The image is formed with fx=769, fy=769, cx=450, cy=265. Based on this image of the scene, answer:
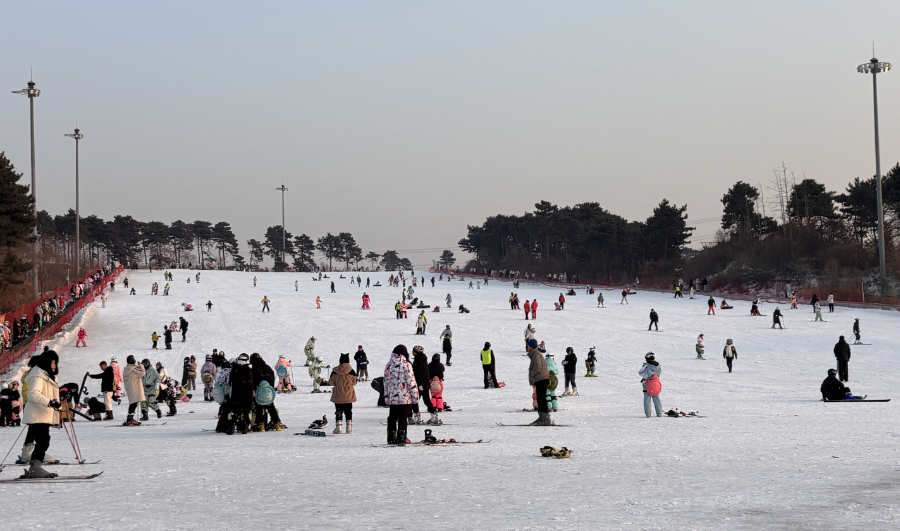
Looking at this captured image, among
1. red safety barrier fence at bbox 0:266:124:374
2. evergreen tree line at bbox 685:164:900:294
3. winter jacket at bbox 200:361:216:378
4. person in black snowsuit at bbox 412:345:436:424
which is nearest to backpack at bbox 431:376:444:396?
person in black snowsuit at bbox 412:345:436:424

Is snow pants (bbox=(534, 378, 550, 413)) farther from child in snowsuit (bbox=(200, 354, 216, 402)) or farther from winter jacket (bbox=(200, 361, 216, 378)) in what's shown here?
winter jacket (bbox=(200, 361, 216, 378))

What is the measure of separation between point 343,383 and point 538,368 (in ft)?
11.3

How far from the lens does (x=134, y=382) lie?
15250mm

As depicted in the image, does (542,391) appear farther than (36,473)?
Yes

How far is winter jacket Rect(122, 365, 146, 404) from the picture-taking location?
1522 centimetres

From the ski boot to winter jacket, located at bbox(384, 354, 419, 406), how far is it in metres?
4.38

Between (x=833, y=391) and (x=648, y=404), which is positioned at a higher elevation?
(x=648, y=404)

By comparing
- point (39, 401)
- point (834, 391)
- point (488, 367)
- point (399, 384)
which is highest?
point (39, 401)

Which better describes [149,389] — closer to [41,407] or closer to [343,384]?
[343,384]

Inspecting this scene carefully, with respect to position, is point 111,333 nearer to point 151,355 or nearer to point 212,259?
point 151,355

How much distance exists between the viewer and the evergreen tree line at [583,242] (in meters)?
91.1

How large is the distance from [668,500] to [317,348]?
27742 millimetres

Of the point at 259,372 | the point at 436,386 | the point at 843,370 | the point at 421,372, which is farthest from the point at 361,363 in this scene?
the point at 843,370

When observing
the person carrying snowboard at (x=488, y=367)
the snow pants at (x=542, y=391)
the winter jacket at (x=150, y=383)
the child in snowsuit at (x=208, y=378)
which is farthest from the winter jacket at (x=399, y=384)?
the child in snowsuit at (x=208, y=378)
